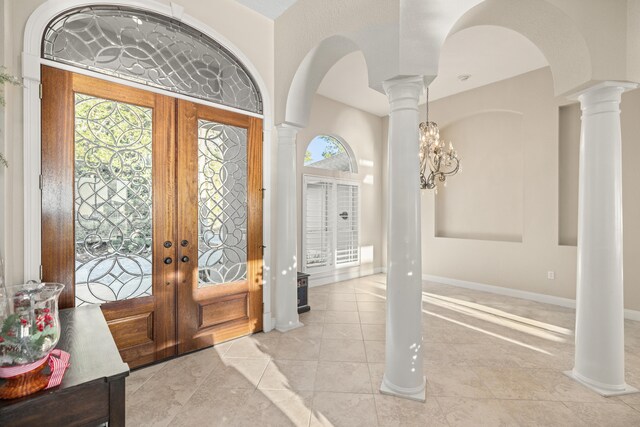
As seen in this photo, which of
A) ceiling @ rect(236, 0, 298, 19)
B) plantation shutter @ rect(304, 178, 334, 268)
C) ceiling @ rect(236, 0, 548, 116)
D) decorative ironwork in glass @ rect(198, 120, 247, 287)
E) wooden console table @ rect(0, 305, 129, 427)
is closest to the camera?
wooden console table @ rect(0, 305, 129, 427)

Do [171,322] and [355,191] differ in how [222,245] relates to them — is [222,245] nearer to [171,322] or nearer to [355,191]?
[171,322]

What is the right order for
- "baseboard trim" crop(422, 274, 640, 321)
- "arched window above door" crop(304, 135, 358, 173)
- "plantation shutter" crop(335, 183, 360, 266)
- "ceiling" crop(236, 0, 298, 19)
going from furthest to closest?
"plantation shutter" crop(335, 183, 360, 266) → "arched window above door" crop(304, 135, 358, 173) → "baseboard trim" crop(422, 274, 640, 321) → "ceiling" crop(236, 0, 298, 19)

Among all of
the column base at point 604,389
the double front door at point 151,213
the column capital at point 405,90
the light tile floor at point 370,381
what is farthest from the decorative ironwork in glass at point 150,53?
the column base at point 604,389

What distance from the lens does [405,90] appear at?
7.48 feet

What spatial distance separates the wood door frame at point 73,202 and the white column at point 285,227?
1163 millimetres

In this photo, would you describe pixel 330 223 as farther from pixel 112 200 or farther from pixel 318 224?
pixel 112 200

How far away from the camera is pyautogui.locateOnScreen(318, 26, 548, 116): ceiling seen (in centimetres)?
391

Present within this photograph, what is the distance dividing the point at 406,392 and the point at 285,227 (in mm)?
2041

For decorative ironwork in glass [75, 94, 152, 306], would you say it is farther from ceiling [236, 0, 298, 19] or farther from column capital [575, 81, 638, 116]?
column capital [575, 81, 638, 116]

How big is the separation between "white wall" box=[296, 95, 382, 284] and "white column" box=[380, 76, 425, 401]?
132 inches

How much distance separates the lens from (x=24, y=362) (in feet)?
3.69

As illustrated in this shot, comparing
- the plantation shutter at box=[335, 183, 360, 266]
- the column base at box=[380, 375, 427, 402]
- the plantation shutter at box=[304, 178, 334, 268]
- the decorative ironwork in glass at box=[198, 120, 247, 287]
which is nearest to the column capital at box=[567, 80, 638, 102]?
the column base at box=[380, 375, 427, 402]

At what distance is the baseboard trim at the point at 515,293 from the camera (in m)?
4.09

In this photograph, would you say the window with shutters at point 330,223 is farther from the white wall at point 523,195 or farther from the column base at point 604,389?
the column base at point 604,389
